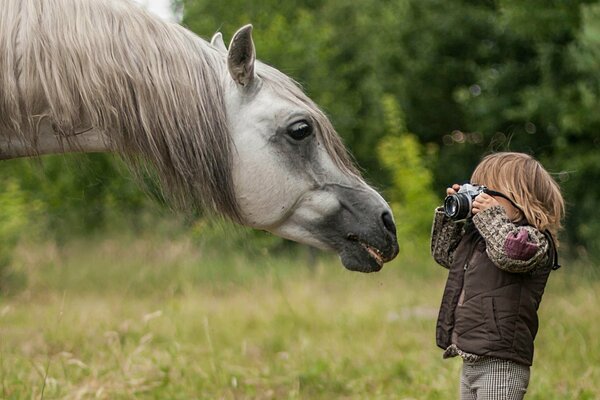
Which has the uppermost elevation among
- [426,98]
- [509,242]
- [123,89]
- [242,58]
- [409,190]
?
[242,58]

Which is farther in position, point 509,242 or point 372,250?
point 372,250

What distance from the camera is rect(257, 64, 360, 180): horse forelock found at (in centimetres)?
300

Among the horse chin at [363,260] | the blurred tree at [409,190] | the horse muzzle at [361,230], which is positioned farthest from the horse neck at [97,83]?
the blurred tree at [409,190]

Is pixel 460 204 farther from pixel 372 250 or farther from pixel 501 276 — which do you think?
pixel 372 250

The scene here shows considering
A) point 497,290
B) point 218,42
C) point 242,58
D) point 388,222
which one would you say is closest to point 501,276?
point 497,290

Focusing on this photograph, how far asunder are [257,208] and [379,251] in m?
0.49

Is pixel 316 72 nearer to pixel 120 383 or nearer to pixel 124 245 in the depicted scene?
pixel 124 245

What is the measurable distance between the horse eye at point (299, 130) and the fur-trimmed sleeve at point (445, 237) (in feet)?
1.92

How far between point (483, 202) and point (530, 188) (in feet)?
0.71

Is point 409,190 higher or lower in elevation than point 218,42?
lower

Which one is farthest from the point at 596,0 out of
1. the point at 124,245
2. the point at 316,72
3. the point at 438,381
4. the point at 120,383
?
the point at 120,383

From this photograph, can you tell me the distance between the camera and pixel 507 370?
2.77 metres

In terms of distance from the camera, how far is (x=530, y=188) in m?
2.88

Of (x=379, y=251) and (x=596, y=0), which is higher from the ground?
(x=379, y=251)
